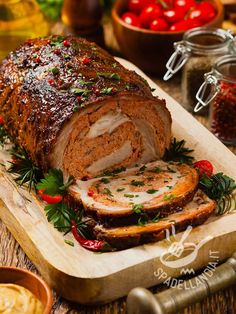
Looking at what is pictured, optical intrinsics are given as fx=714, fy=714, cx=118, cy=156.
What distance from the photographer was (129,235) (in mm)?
3699

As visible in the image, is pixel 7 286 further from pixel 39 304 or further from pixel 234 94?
pixel 234 94

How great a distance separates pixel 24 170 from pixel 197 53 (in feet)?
5.75

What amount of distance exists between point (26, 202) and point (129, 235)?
2.53 ft

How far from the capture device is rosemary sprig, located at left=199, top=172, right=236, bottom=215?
411 cm

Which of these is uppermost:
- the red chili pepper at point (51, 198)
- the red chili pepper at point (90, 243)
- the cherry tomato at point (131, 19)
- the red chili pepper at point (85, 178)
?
the cherry tomato at point (131, 19)

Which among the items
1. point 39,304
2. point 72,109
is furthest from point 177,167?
point 39,304

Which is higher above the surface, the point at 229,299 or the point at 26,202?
the point at 26,202

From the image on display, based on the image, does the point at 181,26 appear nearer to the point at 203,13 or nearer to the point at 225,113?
the point at 203,13

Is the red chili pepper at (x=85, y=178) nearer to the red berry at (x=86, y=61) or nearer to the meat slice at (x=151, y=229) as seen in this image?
the meat slice at (x=151, y=229)

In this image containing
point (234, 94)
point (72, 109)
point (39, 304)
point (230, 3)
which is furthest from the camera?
point (230, 3)

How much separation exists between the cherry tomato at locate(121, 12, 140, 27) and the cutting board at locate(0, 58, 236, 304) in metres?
2.31

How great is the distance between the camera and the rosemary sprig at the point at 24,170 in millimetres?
4363

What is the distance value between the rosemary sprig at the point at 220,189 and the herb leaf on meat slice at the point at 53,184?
801 mm

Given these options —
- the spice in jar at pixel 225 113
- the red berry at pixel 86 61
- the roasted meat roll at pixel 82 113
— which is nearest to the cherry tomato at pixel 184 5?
the spice in jar at pixel 225 113
